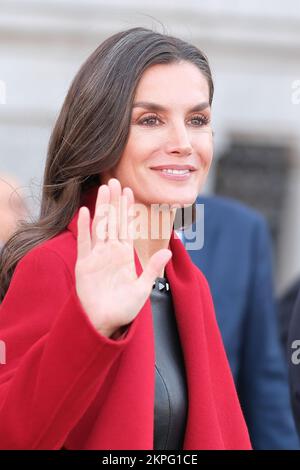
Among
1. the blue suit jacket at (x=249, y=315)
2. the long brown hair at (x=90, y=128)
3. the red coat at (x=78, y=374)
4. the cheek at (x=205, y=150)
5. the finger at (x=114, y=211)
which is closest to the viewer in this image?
the red coat at (x=78, y=374)

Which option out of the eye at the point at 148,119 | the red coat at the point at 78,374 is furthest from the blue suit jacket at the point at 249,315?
the eye at the point at 148,119

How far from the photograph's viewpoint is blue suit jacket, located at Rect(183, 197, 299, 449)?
17.6 feet

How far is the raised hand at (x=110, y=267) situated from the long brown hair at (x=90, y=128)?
32 cm

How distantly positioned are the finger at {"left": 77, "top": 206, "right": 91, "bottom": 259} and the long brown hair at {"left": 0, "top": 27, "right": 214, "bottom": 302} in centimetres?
39

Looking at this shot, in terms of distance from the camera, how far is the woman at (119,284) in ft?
9.26

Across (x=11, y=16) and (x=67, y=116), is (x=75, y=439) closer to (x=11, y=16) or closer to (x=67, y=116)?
(x=67, y=116)

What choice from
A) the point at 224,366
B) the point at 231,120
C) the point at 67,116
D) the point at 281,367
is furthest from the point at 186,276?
the point at 231,120

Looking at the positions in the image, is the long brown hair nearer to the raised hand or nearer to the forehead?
the forehead

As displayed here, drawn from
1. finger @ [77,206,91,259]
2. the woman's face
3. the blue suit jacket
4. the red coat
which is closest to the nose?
the woman's face

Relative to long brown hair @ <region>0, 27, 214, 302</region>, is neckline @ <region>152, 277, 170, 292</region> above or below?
below

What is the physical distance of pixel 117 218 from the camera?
2914mm

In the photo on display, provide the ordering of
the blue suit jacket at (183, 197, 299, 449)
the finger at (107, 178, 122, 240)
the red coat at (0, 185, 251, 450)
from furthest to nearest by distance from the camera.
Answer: the blue suit jacket at (183, 197, 299, 449), the finger at (107, 178, 122, 240), the red coat at (0, 185, 251, 450)

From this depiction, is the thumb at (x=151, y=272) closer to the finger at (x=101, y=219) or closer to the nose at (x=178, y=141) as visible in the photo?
the finger at (x=101, y=219)

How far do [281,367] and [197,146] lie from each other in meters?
2.38
